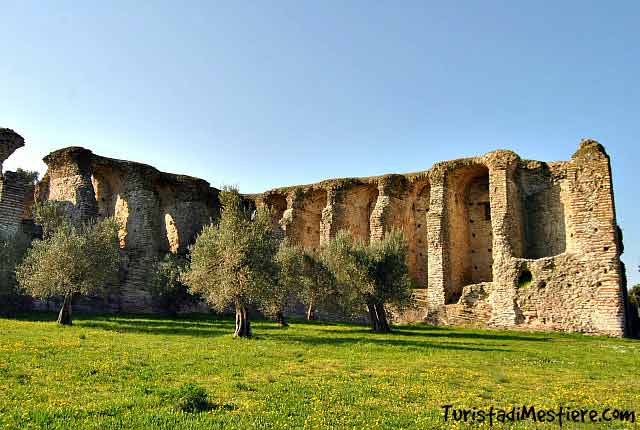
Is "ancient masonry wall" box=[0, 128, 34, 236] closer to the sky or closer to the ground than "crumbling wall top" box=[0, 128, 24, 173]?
closer to the ground

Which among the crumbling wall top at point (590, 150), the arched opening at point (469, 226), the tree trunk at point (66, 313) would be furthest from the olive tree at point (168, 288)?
the crumbling wall top at point (590, 150)

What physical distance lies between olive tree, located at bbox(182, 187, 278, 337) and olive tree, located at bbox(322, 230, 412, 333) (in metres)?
3.87

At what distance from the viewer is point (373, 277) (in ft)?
73.8

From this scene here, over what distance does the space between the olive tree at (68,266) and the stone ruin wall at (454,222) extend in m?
7.48

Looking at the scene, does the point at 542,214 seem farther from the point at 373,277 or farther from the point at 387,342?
the point at 387,342

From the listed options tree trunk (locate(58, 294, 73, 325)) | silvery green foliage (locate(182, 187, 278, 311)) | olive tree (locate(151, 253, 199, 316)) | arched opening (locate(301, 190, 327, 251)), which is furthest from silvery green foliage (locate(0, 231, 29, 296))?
arched opening (locate(301, 190, 327, 251))

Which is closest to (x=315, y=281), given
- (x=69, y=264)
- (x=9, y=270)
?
(x=69, y=264)

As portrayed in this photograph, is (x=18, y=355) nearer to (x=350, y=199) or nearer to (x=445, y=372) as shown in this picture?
(x=445, y=372)

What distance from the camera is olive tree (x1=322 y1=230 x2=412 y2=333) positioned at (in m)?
22.5

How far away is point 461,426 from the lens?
23.0 feet

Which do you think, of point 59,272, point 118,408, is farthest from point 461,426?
point 59,272

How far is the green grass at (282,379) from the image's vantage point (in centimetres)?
720

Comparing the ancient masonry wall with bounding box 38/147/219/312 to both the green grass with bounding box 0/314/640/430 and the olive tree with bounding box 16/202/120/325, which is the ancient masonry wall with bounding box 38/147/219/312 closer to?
the olive tree with bounding box 16/202/120/325

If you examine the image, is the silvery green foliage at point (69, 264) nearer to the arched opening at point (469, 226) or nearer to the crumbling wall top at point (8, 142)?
the crumbling wall top at point (8, 142)
